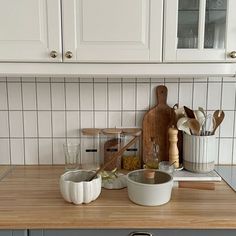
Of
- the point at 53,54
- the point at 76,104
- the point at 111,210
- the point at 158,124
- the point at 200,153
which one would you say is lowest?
the point at 111,210

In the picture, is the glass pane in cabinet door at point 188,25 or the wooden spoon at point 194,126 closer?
the glass pane in cabinet door at point 188,25

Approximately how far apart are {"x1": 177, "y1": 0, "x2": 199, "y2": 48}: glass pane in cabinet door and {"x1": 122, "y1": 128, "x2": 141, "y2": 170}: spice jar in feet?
1.73

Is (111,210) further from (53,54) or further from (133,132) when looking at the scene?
(53,54)

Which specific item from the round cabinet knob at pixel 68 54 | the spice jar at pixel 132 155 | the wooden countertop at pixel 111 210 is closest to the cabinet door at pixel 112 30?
the round cabinet knob at pixel 68 54

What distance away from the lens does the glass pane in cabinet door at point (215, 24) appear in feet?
3.87

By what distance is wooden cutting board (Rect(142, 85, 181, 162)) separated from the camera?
1.53 meters

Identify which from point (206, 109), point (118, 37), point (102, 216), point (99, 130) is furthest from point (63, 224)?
point (206, 109)

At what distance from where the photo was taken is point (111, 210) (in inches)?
42.3

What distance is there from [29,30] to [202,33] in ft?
2.27

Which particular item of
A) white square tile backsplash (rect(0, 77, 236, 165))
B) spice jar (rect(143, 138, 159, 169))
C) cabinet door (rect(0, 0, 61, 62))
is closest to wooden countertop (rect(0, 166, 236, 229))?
spice jar (rect(143, 138, 159, 169))

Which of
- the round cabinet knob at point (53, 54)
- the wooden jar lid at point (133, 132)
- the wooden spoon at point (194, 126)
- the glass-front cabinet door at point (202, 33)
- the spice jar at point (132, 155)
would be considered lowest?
the spice jar at point (132, 155)

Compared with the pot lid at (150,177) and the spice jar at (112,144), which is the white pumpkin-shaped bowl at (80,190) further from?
the spice jar at (112,144)

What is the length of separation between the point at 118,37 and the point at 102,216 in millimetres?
681

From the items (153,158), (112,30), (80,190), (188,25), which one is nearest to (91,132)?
(153,158)
